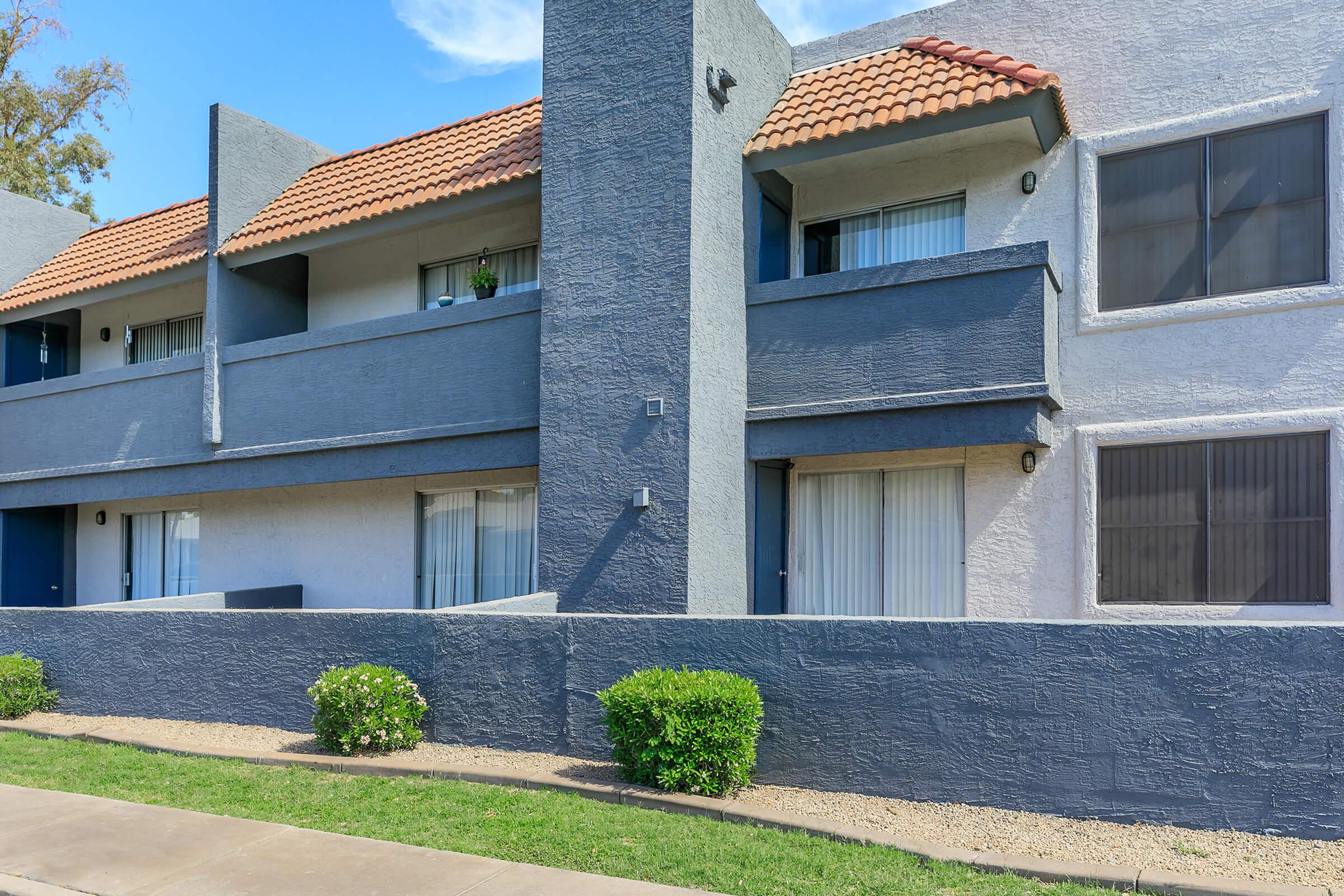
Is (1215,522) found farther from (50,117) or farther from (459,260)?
(50,117)

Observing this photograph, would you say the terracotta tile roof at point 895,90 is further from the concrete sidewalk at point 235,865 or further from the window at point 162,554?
the window at point 162,554

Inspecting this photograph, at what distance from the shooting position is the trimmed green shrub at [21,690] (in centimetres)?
1095

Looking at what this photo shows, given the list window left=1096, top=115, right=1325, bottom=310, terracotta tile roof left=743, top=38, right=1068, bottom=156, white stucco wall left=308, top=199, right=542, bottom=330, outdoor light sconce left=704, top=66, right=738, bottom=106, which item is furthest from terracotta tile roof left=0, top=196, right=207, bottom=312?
window left=1096, top=115, right=1325, bottom=310

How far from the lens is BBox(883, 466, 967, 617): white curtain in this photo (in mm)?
10508

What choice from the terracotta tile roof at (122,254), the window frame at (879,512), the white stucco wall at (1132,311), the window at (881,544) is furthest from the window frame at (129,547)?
the white stucco wall at (1132,311)

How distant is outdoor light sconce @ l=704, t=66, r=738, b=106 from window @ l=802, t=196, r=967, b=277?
195cm

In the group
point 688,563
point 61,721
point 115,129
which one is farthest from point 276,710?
point 115,129

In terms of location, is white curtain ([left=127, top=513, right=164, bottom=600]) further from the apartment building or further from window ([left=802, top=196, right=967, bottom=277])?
window ([left=802, top=196, right=967, bottom=277])

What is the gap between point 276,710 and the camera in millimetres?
9828

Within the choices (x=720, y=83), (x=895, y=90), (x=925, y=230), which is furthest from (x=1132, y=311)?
(x=720, y=83)

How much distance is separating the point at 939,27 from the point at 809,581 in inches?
250

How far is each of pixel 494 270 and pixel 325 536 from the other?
4445 millimetres

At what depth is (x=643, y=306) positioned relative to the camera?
33.3 feet

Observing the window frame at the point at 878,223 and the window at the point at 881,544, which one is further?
the window frame at the point at 878,223
